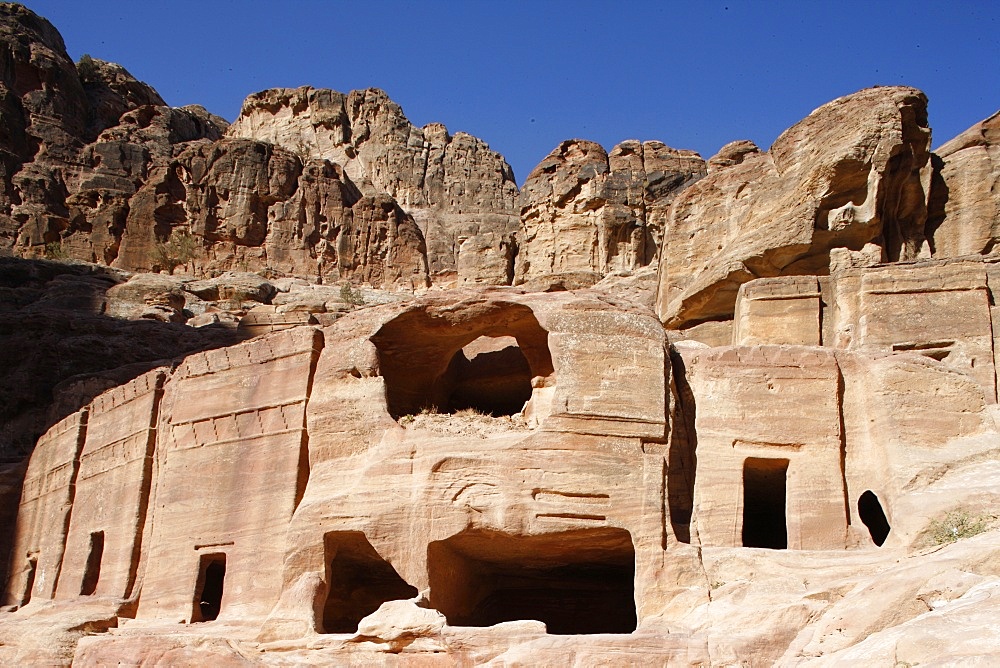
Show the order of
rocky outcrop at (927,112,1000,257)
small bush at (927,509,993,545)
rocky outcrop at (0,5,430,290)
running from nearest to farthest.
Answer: small bush at (927,509,993,545)
rocky outcrop at (927,112,1000,257)
rocky outcrop at (0,5,430,290)

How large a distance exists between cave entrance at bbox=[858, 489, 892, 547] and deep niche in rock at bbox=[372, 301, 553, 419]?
242 inches

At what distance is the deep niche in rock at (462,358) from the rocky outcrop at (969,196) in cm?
1072

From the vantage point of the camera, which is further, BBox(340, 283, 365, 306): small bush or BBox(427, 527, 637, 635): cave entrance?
BBox(340, 283, 365, 306): small bush

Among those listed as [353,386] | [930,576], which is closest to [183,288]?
[353,386]

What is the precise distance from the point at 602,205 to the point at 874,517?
32.0m

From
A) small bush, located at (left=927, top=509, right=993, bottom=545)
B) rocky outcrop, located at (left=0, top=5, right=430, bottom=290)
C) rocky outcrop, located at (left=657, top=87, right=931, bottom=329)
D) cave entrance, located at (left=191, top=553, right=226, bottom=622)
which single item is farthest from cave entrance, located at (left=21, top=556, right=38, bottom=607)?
rocky outcrop, located at (left=0, top=5, right=430, bottom=290)

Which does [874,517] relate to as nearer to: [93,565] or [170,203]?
[93,565]

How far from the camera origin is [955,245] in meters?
25.5

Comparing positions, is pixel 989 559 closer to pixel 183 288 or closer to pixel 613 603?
pixel 613 603

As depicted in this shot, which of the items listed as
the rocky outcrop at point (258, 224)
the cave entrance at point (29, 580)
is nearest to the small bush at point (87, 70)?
the rocky outcrop at point (258, 224)

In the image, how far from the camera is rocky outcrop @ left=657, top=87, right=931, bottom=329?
25.4 metres

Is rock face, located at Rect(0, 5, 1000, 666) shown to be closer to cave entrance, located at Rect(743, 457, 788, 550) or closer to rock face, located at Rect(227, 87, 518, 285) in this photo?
cave entrance, located at Rect(743, 457, 788, 550)

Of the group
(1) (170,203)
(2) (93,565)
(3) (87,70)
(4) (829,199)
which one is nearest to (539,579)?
(2) (93,565)

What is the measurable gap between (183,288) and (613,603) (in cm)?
3027
